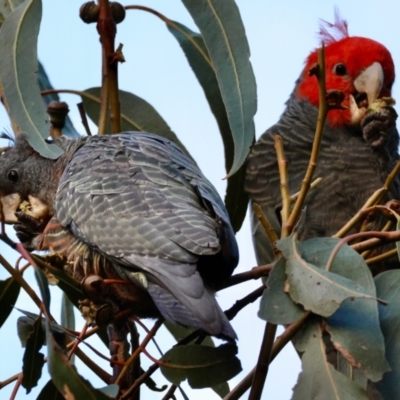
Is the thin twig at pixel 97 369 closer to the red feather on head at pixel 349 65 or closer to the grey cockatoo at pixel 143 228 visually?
the grey cockatoo at pixel 143 228

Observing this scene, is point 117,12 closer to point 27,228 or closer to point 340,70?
point 27,228

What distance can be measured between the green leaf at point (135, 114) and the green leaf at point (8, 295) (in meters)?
0.63

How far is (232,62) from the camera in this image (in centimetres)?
158

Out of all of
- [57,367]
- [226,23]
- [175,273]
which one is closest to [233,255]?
[175,273]

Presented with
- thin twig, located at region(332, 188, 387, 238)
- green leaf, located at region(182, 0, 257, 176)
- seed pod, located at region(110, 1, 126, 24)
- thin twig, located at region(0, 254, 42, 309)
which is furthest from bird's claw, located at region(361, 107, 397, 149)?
thin twig, located at region(0, 254, 42, 309)

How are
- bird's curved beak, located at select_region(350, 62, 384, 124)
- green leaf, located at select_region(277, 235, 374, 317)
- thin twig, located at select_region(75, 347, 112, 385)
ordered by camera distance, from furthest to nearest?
bird's curved beak, located at select_region(350, 62, 384, 124)
thin twig, located at select_region(75, 347, 112, 385)
green leaf, located at select_region(277, 235, 374, 317)

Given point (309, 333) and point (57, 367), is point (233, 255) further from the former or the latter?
point (57, 367)

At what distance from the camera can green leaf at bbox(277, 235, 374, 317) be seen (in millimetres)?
1116

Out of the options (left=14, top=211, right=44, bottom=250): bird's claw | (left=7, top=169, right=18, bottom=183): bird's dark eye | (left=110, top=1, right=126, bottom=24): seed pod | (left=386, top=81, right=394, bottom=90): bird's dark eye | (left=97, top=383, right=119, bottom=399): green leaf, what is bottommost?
(left=97, top=383, right=119, bottom=399): green leaf

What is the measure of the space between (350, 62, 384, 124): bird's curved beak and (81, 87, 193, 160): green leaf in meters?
0.67

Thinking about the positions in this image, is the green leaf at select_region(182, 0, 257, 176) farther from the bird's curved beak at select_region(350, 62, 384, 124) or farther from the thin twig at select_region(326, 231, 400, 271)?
the bird's curved beak at select_region(350, 62, 384, 124)

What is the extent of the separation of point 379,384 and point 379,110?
1.16 meters

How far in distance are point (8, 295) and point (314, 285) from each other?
24.7 inches

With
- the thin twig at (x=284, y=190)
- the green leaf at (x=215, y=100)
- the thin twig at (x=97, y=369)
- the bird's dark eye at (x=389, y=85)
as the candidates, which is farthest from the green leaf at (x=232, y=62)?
the bird's dark eye at (x=389, y=85)
